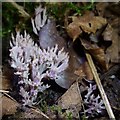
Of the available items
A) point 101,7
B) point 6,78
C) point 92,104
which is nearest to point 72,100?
point 92,104

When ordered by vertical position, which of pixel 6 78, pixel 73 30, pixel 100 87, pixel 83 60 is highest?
pixel 73 30

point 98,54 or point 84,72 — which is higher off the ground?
point 98,54

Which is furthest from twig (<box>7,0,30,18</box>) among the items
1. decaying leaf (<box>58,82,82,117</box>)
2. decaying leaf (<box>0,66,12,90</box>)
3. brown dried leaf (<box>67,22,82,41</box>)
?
decaying leaf (<box>58,82,82,117</box>)

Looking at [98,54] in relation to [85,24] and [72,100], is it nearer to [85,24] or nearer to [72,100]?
[85,24]

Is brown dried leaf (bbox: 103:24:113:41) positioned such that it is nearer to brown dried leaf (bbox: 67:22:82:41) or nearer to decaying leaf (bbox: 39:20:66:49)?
brown dried leaf (bbox: 67:22:82:41)

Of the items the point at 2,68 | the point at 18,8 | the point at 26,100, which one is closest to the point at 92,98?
the point at 26,100

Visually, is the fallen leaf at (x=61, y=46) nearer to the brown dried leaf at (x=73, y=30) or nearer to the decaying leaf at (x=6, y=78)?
the brown dried leaf at (x=73, y=30)

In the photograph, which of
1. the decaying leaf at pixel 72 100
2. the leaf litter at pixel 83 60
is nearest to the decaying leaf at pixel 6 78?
the leaf litter at pixel 83 60
